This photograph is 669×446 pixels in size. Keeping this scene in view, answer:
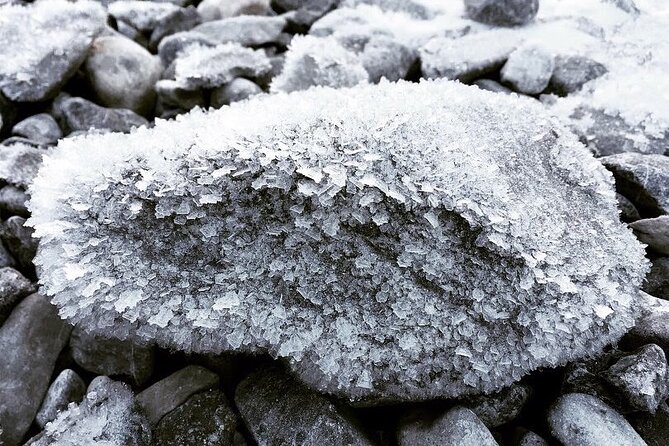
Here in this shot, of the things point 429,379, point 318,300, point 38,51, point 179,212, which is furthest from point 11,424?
point 38,51

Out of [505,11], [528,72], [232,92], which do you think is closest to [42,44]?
[232,92]

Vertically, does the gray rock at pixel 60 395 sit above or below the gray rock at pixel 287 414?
below

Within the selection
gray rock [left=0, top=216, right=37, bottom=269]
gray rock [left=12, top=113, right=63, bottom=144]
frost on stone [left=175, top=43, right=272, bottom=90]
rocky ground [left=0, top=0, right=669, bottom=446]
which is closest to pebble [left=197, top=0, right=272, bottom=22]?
rocky ground [left=0, top=0, right=669, bottom=446]

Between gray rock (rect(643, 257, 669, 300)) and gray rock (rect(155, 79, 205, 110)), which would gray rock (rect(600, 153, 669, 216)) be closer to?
gray rock (rect(643, 257, 669, 300))

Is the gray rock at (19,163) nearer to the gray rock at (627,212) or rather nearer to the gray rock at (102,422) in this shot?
the gray rock at (102,422)

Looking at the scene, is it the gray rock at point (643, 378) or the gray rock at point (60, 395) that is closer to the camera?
the gray rock at point (643, 378)

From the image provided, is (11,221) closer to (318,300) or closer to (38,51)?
(38,51)

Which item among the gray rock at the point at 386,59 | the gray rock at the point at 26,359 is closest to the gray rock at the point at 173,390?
the gray rock at the point at 26,359
